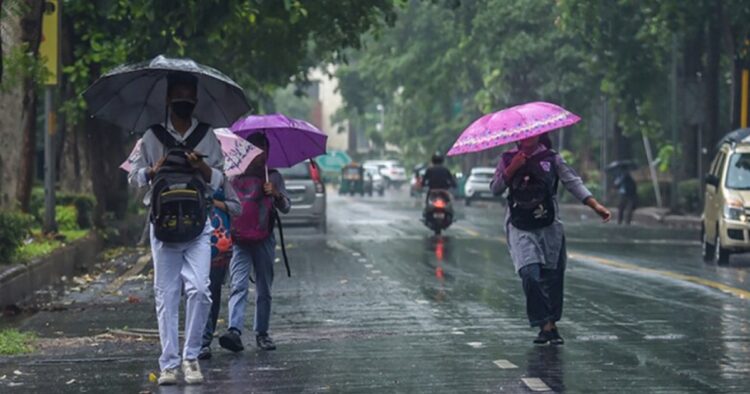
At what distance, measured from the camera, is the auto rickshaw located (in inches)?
3187

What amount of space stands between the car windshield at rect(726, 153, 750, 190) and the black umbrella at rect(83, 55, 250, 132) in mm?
13833

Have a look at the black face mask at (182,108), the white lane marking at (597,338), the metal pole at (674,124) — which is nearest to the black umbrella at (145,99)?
the black face mask at (182,108)

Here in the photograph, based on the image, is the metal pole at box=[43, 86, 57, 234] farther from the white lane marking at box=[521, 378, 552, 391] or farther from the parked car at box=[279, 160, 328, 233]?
the white lane marking at box=[521, 378, 552, 391]

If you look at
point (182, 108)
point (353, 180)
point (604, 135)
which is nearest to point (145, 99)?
point (182, 108)

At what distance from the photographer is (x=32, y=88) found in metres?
21.8

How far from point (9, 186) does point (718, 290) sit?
405 inches

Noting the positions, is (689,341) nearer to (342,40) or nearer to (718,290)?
(718,290)

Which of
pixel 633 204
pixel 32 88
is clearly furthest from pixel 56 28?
pixel 633 204

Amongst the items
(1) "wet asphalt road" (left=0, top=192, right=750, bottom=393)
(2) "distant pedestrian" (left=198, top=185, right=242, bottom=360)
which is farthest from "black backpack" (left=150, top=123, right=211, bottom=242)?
(1) "wet asphalt road" (left=0, top=192, right=750, bottom=393)

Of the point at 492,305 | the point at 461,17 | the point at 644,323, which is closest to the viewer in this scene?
the point at 644,323

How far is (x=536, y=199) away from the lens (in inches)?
485

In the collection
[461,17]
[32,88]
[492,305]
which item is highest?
→ [461,17]

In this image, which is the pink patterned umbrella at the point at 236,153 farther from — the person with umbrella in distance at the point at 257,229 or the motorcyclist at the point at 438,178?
the motorcyclist at the point at 438,178

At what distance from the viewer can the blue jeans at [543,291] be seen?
12344 mm
